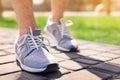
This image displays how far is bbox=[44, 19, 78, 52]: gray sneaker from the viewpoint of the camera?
1.73 metres

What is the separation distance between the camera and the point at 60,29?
70.9 inches

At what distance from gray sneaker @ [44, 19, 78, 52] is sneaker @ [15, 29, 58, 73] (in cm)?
42

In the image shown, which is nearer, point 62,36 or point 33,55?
point 33,55

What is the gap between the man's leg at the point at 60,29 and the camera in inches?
68.4

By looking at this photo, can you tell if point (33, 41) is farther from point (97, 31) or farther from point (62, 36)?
point (97, 31)

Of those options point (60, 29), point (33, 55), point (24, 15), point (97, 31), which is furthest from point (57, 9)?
point (97, 31)

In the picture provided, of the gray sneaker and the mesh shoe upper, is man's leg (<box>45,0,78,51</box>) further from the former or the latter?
the mesh shoe upper

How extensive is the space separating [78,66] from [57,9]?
553 mm

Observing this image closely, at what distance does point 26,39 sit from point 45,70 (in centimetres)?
20

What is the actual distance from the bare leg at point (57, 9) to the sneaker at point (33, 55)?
0.50m

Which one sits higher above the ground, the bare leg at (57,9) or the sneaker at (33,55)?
the bare leg at (57,9)

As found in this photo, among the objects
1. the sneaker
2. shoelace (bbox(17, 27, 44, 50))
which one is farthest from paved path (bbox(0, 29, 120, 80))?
shoelace (bbox(17, 27, 44, 50))

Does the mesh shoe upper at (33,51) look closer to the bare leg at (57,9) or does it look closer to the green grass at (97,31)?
the bare leg at (57,9)

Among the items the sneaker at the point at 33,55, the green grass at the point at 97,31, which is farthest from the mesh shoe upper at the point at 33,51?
the green grass at the point at 97,31
